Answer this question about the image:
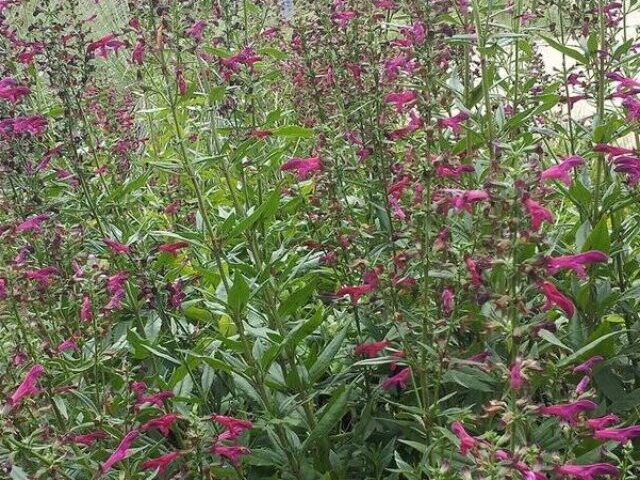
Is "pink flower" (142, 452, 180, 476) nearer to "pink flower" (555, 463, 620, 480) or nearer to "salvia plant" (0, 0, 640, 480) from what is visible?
"salvia plant" (0, 0, 640, 480)

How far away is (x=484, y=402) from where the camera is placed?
3.43 metres

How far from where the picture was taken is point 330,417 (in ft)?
11.1

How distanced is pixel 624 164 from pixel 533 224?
1.00 metres

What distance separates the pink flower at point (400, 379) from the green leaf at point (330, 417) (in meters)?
0.16

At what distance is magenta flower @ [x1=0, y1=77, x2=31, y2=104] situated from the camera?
3967mm

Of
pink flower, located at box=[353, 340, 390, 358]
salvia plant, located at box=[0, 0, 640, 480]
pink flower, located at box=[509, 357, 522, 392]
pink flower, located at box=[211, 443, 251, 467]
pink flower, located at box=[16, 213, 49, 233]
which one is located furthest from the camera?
pink flower, located at box=[16, 213, 49, 233]

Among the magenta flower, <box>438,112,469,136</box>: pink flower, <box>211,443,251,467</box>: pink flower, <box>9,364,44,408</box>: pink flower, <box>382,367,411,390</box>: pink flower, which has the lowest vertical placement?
<box>382,367,411,390</box>: pink flower

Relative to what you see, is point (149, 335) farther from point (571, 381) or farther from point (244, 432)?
point (571, 381)

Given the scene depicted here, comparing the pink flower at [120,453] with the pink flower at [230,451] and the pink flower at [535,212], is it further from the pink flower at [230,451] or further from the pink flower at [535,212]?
the pink flower at [535,212]

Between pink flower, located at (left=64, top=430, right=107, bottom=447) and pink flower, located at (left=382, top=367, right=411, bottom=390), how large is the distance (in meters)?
1.13

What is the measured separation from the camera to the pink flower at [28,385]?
299cm

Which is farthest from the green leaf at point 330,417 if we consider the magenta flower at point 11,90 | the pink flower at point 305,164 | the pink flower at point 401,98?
the magenta flower at point 11,90

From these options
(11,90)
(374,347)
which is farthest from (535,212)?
(11,90)

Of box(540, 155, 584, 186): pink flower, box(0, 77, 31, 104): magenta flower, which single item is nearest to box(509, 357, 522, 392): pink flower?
box(540, 155, 584, 186): pink flower
